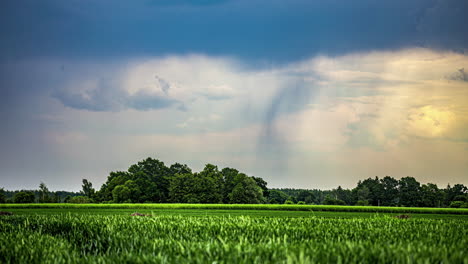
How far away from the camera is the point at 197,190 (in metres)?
110

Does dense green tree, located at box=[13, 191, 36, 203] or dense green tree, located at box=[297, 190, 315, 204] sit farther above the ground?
dense green tree, located at box=[13, 191, 36, 203]

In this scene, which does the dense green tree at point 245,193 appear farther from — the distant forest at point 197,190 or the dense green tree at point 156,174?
the dense green tree at point 156,174

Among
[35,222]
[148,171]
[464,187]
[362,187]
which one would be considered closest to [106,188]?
[148,171]

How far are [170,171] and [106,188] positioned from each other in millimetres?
24961

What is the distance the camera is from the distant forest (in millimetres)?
108750

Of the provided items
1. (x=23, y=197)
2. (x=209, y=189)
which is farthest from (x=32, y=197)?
(x=209, y=189)

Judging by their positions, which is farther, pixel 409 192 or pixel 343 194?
pixel 343 194

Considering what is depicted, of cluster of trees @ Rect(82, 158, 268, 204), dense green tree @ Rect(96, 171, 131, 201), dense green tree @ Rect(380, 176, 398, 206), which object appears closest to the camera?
cluster of trees @ Rect(82, 158, 268, 204)

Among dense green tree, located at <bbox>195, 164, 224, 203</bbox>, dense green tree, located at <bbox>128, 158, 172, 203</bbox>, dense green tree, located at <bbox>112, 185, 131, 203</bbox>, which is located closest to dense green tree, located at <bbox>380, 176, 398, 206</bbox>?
Result: dense green tree, located at <bbox>195, 164, 224, 203</bbox>

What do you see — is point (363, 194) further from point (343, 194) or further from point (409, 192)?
point (343, 194)

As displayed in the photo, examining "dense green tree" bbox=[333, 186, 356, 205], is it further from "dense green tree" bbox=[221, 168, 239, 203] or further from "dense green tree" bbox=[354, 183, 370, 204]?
"dense green tree" bbox=[221, 168, 239, 203]

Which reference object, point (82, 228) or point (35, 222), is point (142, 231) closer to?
point (82, 228)

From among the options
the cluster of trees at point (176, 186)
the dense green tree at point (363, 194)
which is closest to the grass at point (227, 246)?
the cluster of trees at point (176, 186)

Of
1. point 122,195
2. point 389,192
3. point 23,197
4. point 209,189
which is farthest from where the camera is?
point 389,192
